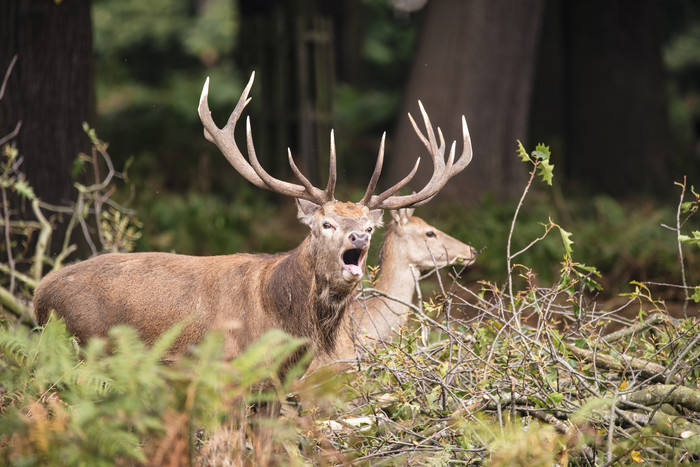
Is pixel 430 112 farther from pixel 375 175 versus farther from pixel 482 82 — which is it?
pixel 375 175

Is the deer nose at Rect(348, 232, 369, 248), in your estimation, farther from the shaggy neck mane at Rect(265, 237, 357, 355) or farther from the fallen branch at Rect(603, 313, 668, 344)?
the fallen branch at Rect(603, 313, 668, 344)

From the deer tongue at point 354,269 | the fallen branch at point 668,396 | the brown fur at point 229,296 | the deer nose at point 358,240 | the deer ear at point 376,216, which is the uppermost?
the deer nose at point 358,240

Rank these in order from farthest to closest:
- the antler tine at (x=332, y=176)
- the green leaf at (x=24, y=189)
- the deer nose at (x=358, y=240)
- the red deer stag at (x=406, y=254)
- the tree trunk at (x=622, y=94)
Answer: the tree trunk at (x=622, y=94), the red deer stag at (x=406, y=254), the green leaf at (x=24, y=189), the antler tine at (x=332, y=176), the deer nose at (x=358, y=240)

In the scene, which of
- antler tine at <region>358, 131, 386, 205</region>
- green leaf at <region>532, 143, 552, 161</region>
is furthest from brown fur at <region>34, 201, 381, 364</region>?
green leaf at <region>532, 143, 552, 161</region>

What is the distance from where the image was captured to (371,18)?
2738cm

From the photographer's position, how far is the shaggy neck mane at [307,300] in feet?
18.0

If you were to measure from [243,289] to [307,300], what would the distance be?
428 mm

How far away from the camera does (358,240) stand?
17.3ft

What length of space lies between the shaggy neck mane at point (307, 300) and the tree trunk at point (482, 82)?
6.87 meters

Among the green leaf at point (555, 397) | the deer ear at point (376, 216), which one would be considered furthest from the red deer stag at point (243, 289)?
the green leaf at point (555, 397)

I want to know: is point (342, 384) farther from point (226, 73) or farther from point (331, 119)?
point (226, 73)

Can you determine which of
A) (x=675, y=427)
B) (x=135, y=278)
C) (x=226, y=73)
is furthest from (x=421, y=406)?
(x=226, y=73)

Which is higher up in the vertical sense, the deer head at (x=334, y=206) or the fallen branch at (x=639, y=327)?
the deer head at (x=334, y=206)

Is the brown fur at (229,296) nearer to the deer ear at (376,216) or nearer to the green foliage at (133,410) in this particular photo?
the deer ear at (376,216)
